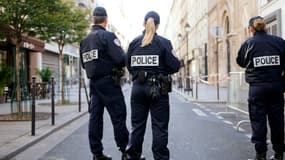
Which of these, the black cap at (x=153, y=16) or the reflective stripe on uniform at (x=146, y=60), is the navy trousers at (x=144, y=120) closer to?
the reflective stripe on uniform at (x=146, y=60)

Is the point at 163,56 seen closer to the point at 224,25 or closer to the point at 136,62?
the point at 136,62

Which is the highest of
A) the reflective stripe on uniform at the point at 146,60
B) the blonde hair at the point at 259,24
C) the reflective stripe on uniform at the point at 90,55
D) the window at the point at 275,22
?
the window at the point at 275,22

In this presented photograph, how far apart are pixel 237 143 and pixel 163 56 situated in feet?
10.8

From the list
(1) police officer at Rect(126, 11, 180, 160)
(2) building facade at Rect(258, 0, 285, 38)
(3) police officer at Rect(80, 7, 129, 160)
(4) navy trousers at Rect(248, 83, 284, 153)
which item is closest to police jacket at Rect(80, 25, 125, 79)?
(3) police officer at Rect(80, 7, 129, 160)

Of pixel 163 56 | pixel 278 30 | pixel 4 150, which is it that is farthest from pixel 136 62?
pixel 278 30

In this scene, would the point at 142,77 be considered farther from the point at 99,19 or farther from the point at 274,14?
the point at 274,14

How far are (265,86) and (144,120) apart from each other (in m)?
1.72

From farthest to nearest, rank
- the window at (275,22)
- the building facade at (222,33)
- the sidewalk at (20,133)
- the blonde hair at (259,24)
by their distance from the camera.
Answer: the building facade at (222,33), the window at (275,22), the sidewalk at (20,133), the blonde hair at (259,24)

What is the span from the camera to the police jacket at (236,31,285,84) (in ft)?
19.6

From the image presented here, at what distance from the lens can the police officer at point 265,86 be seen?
19.6 feet

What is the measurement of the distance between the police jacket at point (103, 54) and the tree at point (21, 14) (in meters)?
6.65

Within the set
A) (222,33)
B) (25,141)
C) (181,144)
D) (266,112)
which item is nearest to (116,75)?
(266,112)

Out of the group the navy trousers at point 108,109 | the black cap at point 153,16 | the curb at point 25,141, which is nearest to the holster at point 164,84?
the black cap at point 153,16

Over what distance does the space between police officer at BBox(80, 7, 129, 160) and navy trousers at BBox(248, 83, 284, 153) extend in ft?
5.82
